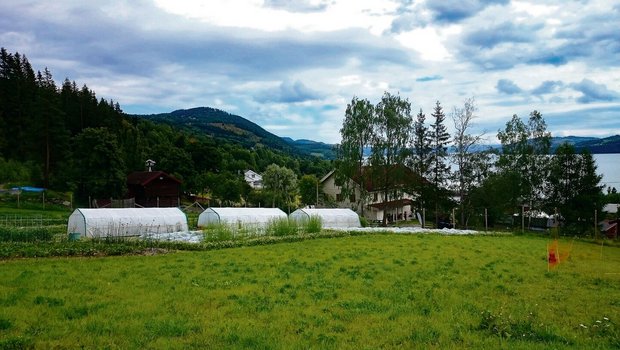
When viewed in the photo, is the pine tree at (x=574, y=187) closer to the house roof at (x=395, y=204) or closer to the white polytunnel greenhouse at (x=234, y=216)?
the house roof at (x=395, y=204)

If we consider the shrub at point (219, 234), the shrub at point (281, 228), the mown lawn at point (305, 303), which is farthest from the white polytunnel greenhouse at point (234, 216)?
the mown lawn at point (305, 303)

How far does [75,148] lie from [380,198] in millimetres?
43989

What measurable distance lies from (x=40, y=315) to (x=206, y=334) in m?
4.02

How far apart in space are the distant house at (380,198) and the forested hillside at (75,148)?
49.5 ft

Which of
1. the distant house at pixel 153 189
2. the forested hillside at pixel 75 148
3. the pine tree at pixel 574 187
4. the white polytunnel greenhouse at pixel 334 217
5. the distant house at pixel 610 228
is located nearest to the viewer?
the white polytunnel greenhouse at pixel 334 217

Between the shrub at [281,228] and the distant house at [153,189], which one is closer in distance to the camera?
the shrub at [281,228]

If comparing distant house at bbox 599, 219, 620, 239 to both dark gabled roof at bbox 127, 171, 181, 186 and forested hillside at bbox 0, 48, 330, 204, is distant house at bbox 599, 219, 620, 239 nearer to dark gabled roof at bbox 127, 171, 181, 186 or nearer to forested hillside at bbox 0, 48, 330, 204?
forested hillside at bbox 0, 48, 330, 204

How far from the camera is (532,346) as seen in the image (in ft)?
27.2

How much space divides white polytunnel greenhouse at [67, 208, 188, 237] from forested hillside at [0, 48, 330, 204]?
79.2 feet

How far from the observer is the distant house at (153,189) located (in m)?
62.0

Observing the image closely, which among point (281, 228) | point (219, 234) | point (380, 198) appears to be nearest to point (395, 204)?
point (380, 198)

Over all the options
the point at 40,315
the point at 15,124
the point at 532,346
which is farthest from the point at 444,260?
the point at 15,124

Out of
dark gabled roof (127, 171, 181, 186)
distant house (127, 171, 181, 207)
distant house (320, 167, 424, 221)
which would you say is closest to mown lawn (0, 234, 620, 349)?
distant house (320, 167, 424, 221)

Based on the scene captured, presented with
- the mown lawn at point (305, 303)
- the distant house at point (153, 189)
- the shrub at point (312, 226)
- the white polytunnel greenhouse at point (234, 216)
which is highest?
the distant house at point (153, 189)
